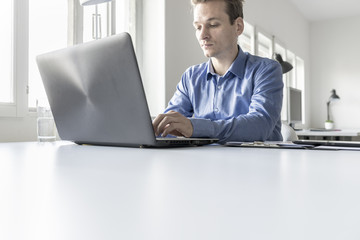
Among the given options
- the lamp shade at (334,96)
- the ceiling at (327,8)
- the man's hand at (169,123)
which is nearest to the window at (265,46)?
the ceiling at (327,8)

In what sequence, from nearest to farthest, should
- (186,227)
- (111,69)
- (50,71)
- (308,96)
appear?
(186,227), (111,69), (50,71), (308,96)

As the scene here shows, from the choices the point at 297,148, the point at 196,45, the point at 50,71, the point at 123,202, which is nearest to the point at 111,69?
the point at 50,71

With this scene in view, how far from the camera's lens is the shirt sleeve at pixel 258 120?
108 centimetres

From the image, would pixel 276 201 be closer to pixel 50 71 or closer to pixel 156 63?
pixel 50 71

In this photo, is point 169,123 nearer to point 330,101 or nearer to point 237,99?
point 237,99

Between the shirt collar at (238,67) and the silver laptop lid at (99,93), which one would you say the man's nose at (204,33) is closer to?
the shirt collar at (238,67)

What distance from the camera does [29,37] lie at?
180 cm

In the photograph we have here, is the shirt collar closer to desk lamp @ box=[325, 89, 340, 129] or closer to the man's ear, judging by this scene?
the man's ear

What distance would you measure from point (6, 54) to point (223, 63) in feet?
3.28

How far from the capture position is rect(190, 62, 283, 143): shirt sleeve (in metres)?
1.08

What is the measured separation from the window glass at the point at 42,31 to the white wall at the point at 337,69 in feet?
17.4

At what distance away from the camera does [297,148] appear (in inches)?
35.1

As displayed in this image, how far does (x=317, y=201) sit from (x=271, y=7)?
466cm

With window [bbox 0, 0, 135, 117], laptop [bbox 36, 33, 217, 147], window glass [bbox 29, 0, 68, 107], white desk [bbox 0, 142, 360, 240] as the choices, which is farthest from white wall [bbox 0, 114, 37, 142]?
white desk [bbox 0, 142, 360, 240]
